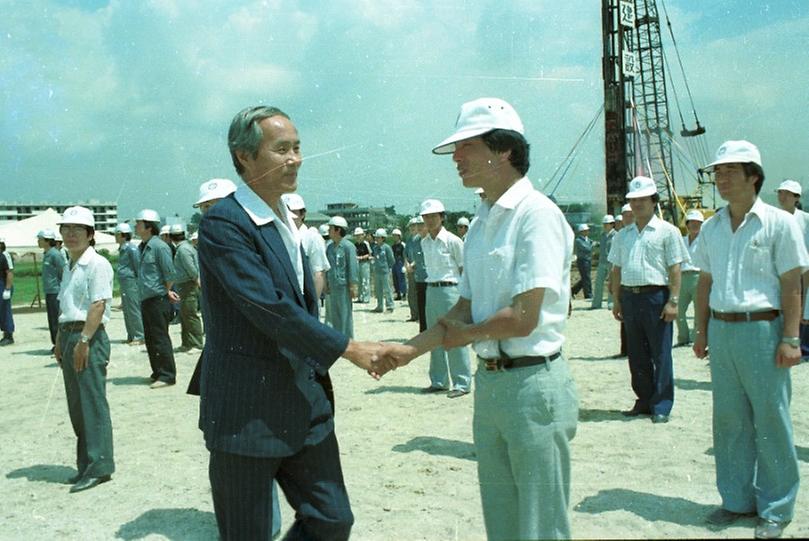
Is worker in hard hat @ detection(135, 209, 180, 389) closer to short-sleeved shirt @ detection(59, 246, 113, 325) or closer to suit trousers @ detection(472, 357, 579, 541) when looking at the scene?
short-sleeved shirt @ detection(59, 246, 113, 325)

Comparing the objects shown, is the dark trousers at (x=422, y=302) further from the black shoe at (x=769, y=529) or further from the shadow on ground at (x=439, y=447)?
the black shoe at (x=769, y=529)

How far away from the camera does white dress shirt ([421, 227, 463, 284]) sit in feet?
23.4

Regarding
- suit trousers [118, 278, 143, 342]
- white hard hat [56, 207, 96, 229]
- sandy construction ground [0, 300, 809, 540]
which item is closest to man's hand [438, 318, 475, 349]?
sandy construction ground [0, 300, 809, 540]

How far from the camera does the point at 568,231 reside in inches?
99.4

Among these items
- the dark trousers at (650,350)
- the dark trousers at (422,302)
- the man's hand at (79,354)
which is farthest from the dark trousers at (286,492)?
the dark trousers at (422,302)

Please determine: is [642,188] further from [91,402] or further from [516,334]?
[91,402]

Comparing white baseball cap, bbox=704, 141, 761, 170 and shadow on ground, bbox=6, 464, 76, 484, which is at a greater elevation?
white baseball cap, bbox=704, 141, 761, 170

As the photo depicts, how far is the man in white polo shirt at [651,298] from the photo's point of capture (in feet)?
19.6

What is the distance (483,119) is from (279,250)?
32.8 inches

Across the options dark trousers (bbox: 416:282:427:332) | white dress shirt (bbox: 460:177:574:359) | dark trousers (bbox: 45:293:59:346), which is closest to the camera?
white dress shirt (bbox: 460:177:574:359)

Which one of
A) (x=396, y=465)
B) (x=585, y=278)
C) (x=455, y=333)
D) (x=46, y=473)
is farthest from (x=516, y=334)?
(x=585, y=278)

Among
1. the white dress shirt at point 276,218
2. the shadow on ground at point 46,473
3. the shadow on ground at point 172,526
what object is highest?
the white dress shirt at point 276,218

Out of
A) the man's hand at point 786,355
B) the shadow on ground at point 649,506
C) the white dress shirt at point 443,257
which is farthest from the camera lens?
the white dress shirt at point 443,257

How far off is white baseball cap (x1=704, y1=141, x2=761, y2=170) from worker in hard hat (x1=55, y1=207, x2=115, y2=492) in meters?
3.82
